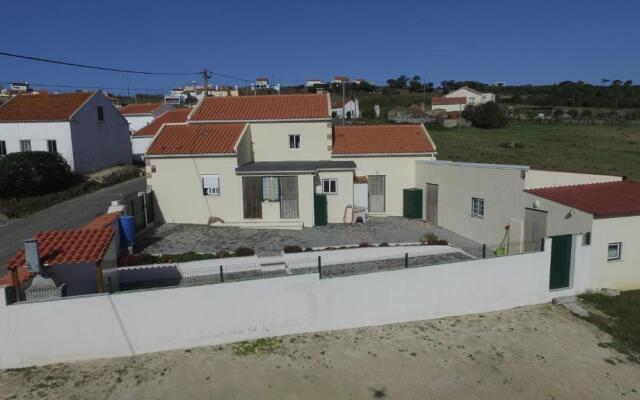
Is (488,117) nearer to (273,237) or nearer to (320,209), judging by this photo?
(320,209)

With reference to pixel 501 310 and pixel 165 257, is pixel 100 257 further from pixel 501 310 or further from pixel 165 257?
pixel 501 310

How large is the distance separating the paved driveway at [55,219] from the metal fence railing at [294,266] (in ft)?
18.2

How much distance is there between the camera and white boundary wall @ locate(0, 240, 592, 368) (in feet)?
41.8

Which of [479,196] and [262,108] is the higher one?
[262,108]

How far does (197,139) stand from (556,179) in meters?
18.3

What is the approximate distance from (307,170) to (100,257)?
13129mm

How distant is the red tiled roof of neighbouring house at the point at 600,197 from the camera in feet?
55.8

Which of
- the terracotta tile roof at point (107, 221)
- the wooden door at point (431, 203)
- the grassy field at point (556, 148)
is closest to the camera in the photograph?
the terracotta tile roof at point (107, 221)

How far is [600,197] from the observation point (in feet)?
61.3

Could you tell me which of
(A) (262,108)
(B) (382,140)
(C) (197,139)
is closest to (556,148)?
(B) (382,140)

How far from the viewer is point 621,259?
57.0 feet

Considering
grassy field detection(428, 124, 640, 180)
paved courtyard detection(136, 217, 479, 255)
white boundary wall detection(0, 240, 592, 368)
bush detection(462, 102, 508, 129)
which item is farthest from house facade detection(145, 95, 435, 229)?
bush detection(462, 102, 508, 129)

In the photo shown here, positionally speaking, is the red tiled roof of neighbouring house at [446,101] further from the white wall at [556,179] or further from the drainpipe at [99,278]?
the drainpipe at [99,278]

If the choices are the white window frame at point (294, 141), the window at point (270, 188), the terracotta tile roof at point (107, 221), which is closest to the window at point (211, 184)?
the window at point (270, 188)
